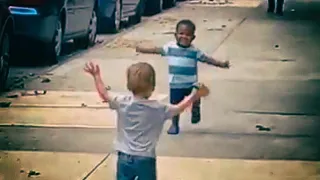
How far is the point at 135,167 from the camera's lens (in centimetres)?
501

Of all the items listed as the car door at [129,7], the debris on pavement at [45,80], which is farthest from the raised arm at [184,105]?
the car door at [129,7]

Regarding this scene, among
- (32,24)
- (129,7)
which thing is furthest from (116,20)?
(32,24)

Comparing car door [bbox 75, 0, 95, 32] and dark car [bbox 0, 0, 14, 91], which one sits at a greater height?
dark car [bbox 0, 0, 14, 91]

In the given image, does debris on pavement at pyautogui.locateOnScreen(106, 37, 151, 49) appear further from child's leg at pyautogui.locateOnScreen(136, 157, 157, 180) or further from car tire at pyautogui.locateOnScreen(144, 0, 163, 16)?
child's leg at pyautogui.locateOnScreen(136, 157, 157, 180)

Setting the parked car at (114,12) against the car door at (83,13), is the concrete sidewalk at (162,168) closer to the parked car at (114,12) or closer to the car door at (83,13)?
the car door at (83,13)

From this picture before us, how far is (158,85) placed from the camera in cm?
1155

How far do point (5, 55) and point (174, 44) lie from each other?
11.6 ft

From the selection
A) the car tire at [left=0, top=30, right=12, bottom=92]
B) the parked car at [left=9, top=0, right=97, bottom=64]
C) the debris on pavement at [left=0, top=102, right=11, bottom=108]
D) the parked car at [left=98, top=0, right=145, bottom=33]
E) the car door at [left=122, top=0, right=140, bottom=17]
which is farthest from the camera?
the car door at [left=122, top=0, right=140, bottom=17]

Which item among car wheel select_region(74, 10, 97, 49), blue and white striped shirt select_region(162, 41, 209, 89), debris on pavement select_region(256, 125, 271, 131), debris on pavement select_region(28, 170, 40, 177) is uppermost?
blue and white striped shirt select_region(162, 41, 209, 89)

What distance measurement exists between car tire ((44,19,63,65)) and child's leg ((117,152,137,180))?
7.98 metres

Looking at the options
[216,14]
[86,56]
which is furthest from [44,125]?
[216,14]

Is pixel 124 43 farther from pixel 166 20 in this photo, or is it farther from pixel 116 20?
pixel 166 20

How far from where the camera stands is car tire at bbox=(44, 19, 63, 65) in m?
12.9

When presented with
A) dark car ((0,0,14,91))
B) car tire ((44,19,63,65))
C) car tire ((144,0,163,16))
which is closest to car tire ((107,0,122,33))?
car tire ((44,19,63,65))
